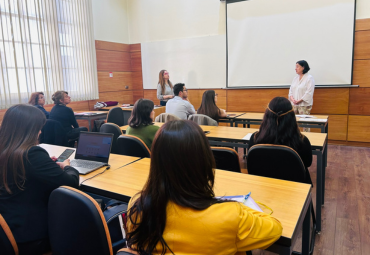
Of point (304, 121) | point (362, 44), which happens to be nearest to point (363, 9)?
point (362, 44)

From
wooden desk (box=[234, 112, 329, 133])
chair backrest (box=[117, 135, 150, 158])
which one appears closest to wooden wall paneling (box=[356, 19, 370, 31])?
wooden desk (box=[234, 112, 329, 133])

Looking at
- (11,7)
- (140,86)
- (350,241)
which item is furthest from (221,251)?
(140,86)

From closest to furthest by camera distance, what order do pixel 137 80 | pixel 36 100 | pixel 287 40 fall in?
pixel 36 100 < pixel 287 40 < pixel 137 80

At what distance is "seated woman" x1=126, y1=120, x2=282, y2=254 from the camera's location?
874mm

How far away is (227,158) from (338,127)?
3895 millimetres

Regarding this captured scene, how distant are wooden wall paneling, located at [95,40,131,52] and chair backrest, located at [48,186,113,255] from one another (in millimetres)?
5756

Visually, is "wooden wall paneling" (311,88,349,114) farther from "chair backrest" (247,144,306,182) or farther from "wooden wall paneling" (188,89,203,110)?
"chair backrest" (247,144,306,182)

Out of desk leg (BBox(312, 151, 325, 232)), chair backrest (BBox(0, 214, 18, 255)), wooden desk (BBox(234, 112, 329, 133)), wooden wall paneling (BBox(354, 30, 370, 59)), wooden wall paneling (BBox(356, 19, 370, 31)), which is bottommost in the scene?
desk leg (BBox(312, 151, 325, 232))

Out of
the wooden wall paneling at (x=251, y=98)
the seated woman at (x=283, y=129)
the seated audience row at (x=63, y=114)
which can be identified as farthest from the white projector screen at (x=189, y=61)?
the seated woman at (x=283, y=129)

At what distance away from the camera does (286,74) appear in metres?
5.30

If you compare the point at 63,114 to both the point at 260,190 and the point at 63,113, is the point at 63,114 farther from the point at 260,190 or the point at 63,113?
the point at 260,190

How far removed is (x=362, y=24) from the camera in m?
4.64

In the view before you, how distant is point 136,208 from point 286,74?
4977 mm

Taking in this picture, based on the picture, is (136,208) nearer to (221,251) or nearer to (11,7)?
(221,251)
